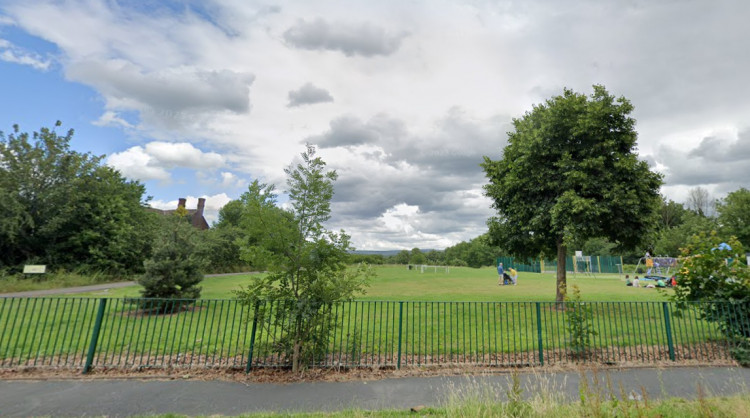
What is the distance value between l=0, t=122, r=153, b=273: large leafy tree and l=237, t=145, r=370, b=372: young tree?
24573 mm

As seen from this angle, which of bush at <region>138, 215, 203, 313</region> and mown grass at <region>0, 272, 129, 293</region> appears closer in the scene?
bush at <region>138, 215, 203, 313</region>

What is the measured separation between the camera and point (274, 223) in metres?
6.46

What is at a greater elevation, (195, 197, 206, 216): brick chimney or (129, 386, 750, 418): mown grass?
(195, 197, 206, 216): brick chimney

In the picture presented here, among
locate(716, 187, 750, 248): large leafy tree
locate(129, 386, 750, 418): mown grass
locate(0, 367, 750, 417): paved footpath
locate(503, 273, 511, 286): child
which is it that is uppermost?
locate(716, 187, 750, 248): large leafy tree

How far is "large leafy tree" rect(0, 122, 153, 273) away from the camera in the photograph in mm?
22359

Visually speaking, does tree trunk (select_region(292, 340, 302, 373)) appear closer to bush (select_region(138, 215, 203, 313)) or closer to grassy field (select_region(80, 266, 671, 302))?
grassy field (select_region(80, 266, 671, 302))

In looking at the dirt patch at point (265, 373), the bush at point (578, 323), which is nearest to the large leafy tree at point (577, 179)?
the bush at point (578, 323)

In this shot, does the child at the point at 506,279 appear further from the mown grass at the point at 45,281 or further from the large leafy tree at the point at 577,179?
the mown grass at the point at 45,281

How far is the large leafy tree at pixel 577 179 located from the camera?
1172 centimetres

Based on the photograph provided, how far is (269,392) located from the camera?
5.71 meters

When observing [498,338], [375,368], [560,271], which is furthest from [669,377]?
[560,271]

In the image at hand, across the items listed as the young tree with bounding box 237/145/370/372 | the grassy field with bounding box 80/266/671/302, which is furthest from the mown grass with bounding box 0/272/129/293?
the young tree with bounding box 237/145/370/372

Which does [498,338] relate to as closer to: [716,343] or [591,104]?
[716,343]

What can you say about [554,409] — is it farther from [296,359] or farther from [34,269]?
[34,269]
